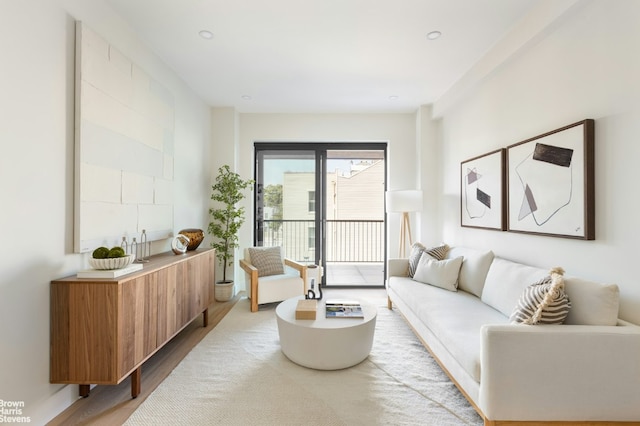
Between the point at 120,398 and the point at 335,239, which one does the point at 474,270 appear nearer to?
the point at 335,239

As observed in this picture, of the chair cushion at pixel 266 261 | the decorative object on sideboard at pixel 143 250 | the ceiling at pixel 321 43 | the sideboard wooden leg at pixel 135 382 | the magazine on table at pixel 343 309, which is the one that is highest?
the ceiling at pixel 321 43

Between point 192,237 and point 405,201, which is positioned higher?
point 405,201

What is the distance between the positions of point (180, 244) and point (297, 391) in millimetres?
1803

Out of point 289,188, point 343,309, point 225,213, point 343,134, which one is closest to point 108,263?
point 343,309

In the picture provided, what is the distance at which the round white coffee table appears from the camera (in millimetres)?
2250

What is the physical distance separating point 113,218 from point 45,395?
1151 millimetres

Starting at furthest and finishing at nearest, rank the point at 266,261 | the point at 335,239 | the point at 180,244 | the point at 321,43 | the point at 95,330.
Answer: the point at 335,239 → the point at 266,261 → the point at 180,244 → the point at 321,43 → the point at 95,330

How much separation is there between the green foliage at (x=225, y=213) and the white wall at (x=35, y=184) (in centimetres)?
215

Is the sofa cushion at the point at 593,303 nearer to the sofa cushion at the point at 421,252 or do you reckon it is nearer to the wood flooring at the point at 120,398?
the sofa cushion at the point at 421,252

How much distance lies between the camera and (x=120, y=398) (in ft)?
6.54

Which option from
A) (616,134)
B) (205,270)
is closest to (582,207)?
(616,134)

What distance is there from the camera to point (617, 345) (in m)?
1.49

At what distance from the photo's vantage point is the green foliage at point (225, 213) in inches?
165

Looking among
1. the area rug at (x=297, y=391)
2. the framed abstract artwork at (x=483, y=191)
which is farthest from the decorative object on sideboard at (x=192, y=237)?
the framed abstract artwork at (x=483, y=191)
